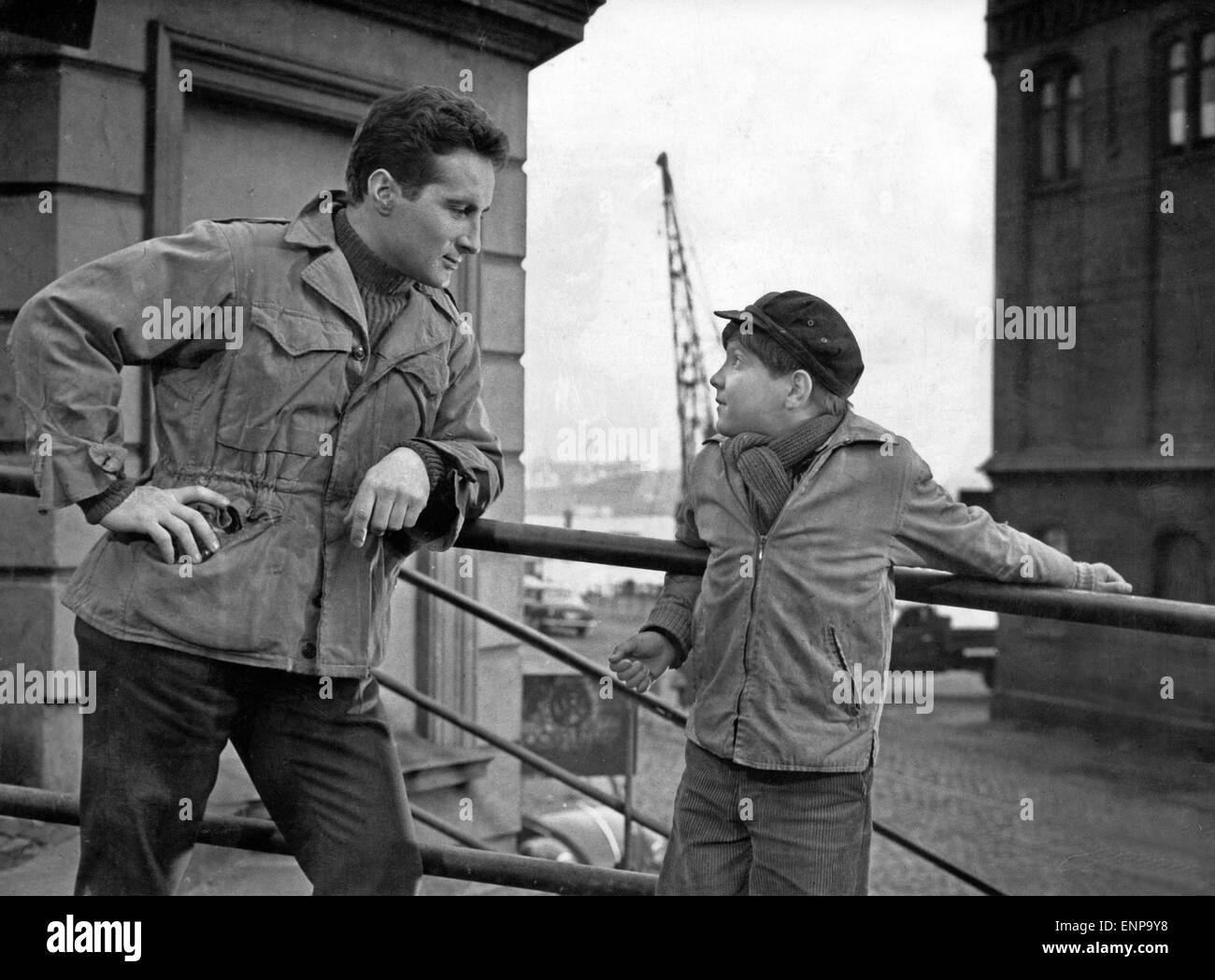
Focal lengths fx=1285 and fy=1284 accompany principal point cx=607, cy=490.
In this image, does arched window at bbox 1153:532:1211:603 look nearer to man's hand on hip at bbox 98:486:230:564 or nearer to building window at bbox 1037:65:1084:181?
building window at bbox 1037:65:1084:181

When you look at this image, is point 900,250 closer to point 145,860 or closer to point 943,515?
point 943,515

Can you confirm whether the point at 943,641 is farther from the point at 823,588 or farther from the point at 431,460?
the point at 431,460

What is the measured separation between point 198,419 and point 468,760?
379 centimetres

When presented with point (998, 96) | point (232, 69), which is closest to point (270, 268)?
point (232, 69)

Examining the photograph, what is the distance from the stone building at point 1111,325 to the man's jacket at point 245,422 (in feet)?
65.4

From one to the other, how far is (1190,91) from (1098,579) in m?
22.3

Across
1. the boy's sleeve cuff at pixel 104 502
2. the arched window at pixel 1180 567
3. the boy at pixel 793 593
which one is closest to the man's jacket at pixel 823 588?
the boy at pixel 793 593

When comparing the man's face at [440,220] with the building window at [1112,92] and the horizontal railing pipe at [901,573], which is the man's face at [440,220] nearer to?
the horizontal railing pipe at [901,573]

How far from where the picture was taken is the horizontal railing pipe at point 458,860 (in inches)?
86.9

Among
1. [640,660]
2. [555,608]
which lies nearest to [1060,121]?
[555,608]

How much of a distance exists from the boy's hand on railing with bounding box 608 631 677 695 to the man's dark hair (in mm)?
805

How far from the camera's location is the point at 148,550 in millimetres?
1851

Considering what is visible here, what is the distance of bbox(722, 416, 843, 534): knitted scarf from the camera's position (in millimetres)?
2170

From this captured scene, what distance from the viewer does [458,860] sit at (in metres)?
2.24
